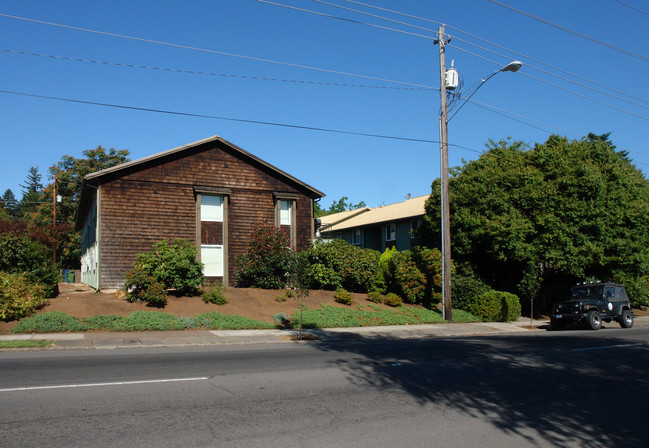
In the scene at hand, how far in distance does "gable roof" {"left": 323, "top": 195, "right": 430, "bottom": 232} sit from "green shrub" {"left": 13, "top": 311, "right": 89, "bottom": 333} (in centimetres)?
2482

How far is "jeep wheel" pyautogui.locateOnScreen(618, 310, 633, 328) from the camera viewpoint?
2169cm

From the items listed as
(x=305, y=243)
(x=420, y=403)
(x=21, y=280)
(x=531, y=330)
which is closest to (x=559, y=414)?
(x=420, y=403)

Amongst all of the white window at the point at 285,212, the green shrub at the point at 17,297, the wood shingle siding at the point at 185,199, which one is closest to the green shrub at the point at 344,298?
the wood shingle siding at the point at 185,199

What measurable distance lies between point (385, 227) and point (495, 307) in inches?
750

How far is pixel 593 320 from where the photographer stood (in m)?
20.5

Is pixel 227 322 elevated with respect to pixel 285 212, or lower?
lower

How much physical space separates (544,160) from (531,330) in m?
9.18

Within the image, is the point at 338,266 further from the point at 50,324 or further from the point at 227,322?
the point at 50,324

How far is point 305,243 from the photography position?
27.6 meters

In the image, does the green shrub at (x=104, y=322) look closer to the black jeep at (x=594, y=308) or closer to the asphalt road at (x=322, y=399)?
the asphalt road at (x=322, y=399)

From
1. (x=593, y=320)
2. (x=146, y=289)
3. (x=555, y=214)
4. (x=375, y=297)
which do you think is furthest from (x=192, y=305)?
(x=555, y=214)

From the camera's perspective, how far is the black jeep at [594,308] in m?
20.6

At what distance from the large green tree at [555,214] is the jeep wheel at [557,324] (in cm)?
219

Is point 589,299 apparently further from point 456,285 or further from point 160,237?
point 160,237
